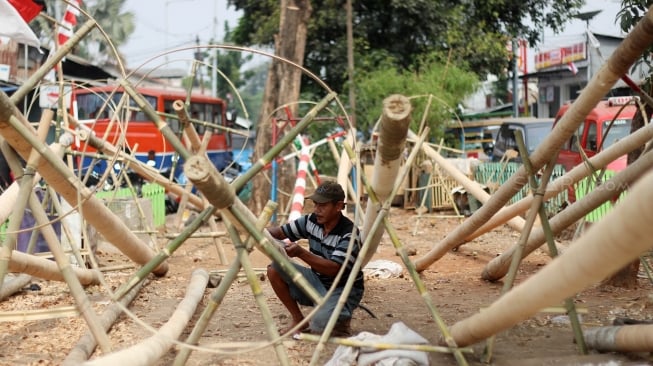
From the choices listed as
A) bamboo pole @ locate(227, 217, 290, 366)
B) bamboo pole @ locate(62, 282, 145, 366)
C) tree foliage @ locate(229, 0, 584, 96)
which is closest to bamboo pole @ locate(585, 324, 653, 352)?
bamboo pole @ locate(227, 217, 290, 366)

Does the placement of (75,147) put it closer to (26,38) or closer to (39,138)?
(26,38)

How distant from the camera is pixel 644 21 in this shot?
389cm

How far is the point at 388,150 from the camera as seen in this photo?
3895 mm

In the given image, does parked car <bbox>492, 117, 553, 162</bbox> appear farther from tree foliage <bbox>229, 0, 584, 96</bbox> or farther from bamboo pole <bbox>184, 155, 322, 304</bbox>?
bamboo pole <bbox>184, 155, 322, 304</bbox>

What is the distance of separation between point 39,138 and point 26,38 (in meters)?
1.55

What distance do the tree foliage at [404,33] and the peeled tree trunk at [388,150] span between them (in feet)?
54.0

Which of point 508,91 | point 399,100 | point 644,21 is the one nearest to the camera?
point 399,100

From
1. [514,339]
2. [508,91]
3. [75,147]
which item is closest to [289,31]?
[75,147]

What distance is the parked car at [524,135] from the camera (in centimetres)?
1395

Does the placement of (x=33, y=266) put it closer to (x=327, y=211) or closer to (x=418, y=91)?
(x=327, y=211)

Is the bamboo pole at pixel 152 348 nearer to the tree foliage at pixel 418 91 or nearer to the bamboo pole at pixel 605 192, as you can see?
the bamboo pole at pixel 605 192

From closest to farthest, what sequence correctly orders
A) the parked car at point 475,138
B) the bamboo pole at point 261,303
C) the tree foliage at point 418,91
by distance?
the bamboo pole at point 261,303 < the tree foliage at point 418,91 < the parked car at point 475,138

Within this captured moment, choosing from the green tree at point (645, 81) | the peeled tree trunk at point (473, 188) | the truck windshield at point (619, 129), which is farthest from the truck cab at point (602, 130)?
the green tree at point (645, 81)

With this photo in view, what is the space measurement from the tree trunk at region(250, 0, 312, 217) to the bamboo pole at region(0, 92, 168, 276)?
21.4ft
